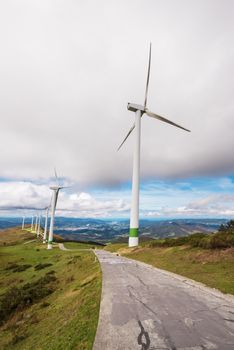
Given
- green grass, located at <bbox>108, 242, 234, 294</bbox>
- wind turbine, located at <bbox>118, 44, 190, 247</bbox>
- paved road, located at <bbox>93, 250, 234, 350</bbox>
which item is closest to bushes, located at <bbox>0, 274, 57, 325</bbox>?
paved road, located at <bbox>93, 250, 234, 350</bbox>

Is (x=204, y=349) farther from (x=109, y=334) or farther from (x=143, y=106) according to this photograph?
(x=143, y=106)

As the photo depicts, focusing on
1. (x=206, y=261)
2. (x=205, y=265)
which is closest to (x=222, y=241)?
(x=206, y=261)

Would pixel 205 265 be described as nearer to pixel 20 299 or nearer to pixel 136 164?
pixel 20 299

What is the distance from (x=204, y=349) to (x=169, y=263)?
21.1 metres

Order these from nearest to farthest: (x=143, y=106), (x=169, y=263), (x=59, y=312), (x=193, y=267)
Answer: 1. (x=59, y=312)
2. (x=193, y=267)
3. (x=169, y=263)
4. (x=143, y=106)

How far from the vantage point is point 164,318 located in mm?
11477

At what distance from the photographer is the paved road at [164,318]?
9.10 meters

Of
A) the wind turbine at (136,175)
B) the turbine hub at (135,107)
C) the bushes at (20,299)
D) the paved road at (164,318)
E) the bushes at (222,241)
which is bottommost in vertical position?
the bushes at (20,299)

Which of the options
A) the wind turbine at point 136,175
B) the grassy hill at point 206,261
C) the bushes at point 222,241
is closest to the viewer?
the grassy hill at point 206,261

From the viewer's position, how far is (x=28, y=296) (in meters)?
26.2

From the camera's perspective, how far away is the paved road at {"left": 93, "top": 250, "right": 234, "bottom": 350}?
9.10m

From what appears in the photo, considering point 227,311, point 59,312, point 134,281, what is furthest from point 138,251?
point 227,311

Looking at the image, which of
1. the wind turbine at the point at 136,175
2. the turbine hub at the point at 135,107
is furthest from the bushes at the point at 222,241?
the turbine hub at the point at 135,107

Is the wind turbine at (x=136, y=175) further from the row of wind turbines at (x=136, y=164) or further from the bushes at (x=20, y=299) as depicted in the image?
the bushes at (x=20, y=299)
